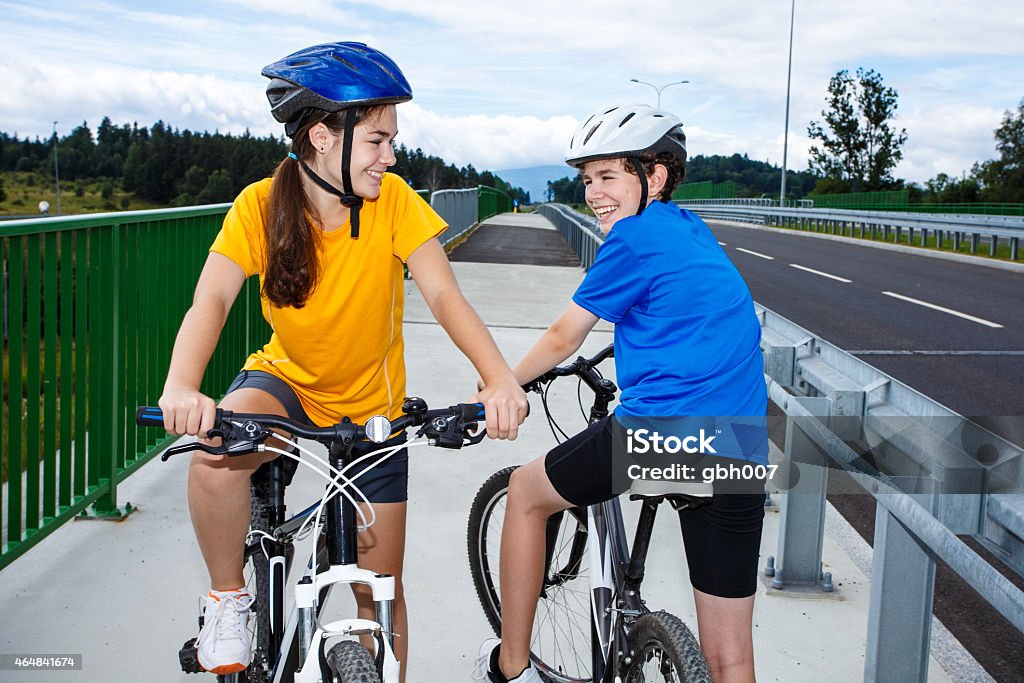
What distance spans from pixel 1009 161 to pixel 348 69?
70371 millimetres

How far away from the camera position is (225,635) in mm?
2654

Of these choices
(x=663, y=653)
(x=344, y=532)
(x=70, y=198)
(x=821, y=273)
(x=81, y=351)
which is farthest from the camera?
(x=70, y=198)

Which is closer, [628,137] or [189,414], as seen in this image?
[189,414]

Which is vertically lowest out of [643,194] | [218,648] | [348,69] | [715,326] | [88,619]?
[88,619]

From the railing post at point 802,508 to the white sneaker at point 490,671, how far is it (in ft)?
4.41

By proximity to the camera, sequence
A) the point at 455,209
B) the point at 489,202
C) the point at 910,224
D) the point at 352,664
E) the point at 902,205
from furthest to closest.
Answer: the point at 902,205, the point at 489,202, the point at 910,224, the point at 455,209, the point at 352,664

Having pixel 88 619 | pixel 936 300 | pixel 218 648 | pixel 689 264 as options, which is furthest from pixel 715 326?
pixel 936 300

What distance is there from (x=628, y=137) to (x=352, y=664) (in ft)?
5.08

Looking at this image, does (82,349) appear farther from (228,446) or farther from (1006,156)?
(1006,156)

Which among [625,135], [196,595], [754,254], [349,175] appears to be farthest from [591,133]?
[754,254]

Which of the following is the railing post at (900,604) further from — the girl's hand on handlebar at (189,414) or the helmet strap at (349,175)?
the girl's hand on handlebar at (189,414)

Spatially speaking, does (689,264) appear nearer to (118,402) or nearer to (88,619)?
(88,619)

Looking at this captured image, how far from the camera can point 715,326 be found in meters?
2.62

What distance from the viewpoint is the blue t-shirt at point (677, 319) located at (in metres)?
2.62
